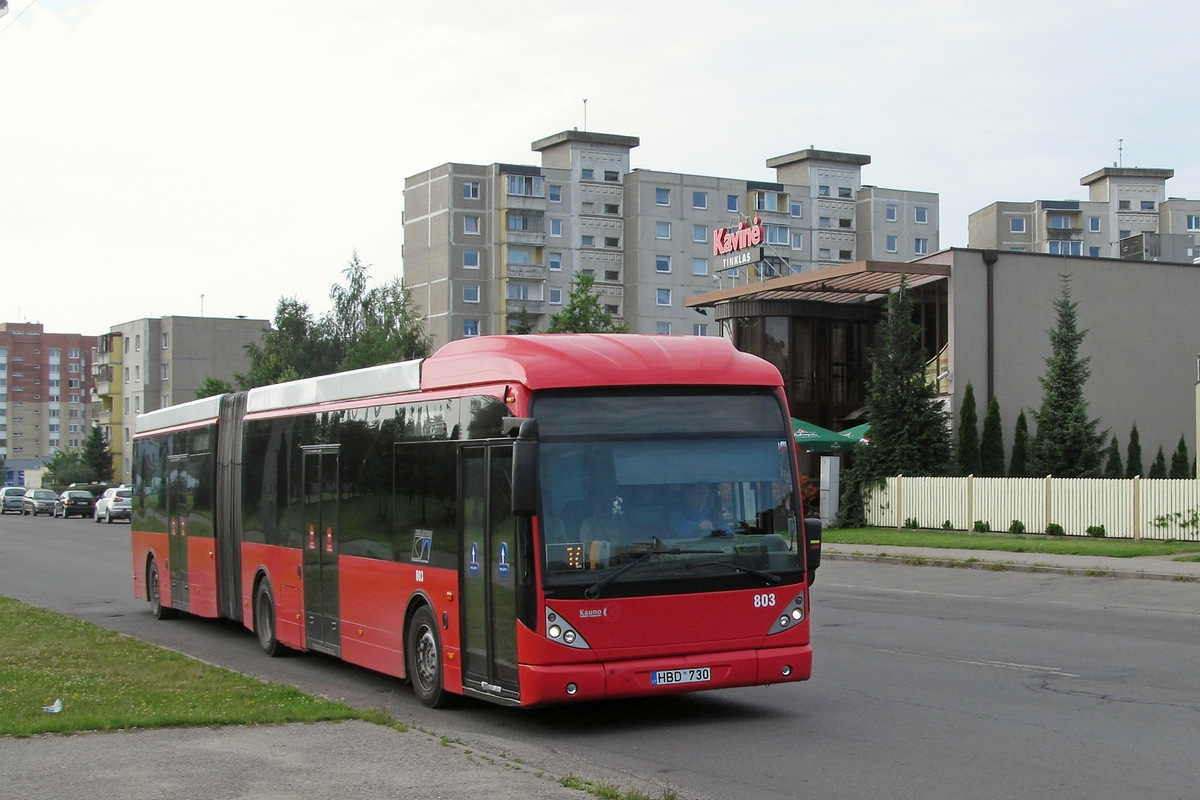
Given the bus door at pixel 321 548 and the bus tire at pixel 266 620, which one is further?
the bus tire at pixel 266 620

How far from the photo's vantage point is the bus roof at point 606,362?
9773 millimetres

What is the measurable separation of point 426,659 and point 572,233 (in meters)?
91.2

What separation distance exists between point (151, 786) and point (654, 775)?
2.86 m

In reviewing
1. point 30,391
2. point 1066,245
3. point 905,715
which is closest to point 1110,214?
point 1066,245

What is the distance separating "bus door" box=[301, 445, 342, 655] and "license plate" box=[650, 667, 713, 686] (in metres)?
4.53

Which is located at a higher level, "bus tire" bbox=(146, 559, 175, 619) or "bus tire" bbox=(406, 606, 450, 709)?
"bus tire" bbox=(406, 606, 450, 709)

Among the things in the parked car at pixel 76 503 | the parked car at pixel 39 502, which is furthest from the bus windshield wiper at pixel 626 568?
the parked car at pixel 39 502

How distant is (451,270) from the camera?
9838 centimetres

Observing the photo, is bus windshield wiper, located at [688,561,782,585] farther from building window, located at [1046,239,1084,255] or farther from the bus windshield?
building window, located at [1046,239,1084,255]

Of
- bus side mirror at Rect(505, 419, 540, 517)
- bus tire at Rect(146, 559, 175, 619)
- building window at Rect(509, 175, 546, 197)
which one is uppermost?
building window at Rect(509, 175, 546, 197)

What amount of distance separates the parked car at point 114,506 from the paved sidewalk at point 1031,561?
4153 centimetres

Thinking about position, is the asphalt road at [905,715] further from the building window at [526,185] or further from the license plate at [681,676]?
the building window at [526,185]

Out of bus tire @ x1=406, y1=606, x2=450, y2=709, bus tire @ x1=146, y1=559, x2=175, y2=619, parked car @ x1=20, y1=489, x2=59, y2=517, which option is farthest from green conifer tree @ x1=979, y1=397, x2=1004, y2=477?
parked car @ x1=20, y1=489, x2=59, y2=517

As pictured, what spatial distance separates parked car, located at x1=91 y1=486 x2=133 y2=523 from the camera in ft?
206
